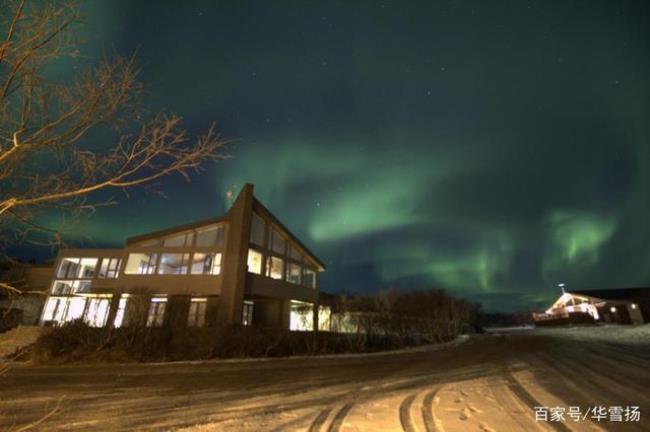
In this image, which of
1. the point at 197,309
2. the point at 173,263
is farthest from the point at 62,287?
the point at 197,309

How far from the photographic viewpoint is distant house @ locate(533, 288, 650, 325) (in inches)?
1630

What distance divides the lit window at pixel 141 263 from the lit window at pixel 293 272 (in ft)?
35.5

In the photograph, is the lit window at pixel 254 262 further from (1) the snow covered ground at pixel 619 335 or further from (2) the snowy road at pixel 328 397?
(1) the snow covered ground at pixel 619 335

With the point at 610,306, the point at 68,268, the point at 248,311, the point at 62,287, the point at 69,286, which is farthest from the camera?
the point at 610,306

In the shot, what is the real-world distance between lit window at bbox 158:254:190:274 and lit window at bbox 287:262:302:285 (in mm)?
8745

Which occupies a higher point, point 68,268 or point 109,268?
point 68,268

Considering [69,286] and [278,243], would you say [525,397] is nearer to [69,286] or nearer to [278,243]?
[278,243]

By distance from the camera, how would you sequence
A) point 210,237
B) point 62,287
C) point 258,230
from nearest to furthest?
point 210,237 < point 258,230 < point 62,287

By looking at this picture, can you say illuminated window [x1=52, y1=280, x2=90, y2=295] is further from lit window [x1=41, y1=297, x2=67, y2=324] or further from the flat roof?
the flat roof

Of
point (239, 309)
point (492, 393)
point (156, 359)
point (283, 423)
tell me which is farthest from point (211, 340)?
point (492, 393)

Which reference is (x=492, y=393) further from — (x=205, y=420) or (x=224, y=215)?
(x=224, y=215)

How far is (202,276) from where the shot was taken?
22.5m

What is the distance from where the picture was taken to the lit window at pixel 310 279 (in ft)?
101

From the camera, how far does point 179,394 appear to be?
7668 mm
